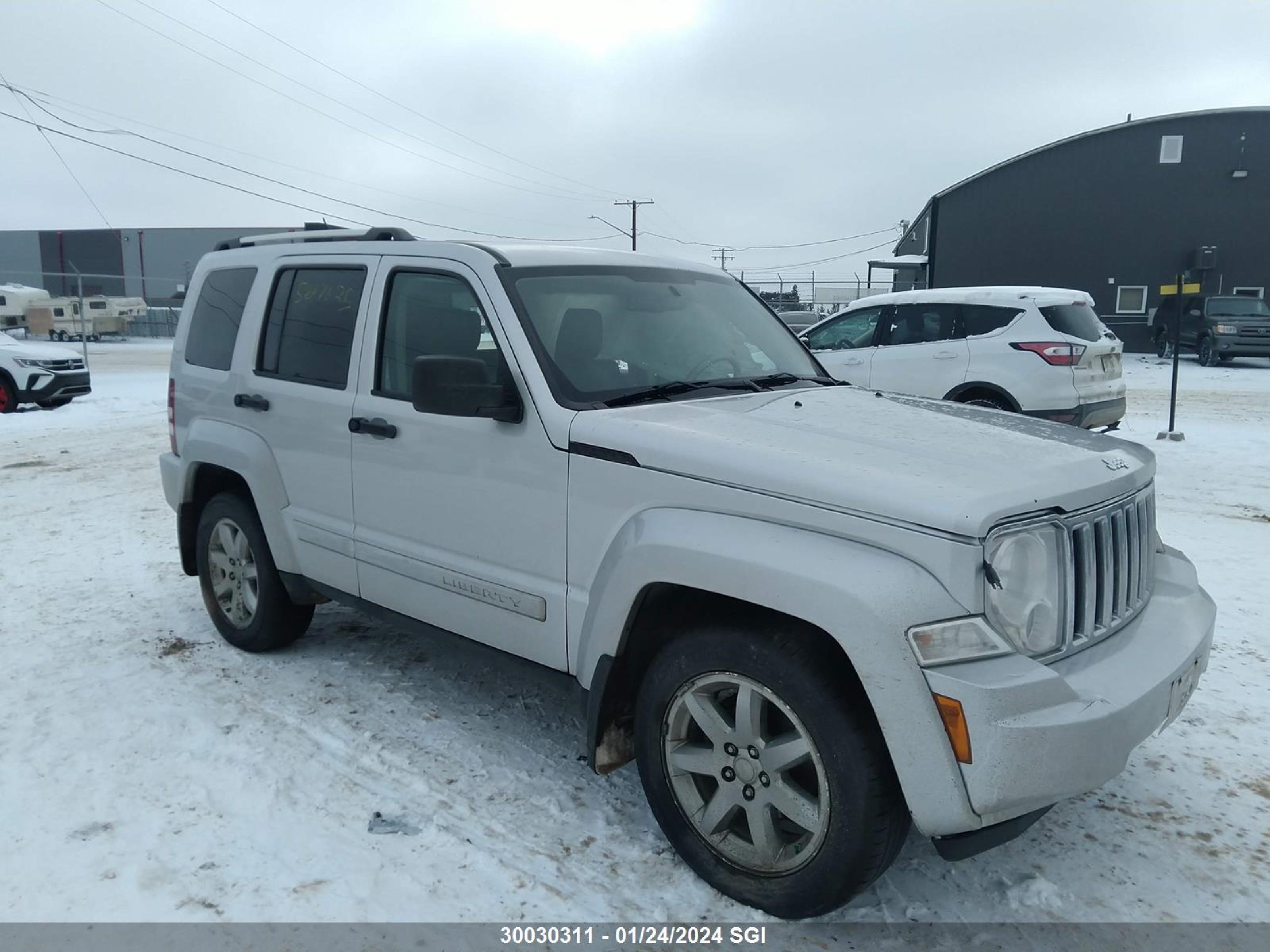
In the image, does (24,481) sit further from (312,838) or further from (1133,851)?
(1133,851)

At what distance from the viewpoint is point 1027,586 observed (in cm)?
244

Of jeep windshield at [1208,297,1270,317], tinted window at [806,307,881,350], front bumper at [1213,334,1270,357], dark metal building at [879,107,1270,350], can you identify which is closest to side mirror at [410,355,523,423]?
tinted window at [806,307,881,350]

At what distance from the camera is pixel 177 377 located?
5062 millimetres

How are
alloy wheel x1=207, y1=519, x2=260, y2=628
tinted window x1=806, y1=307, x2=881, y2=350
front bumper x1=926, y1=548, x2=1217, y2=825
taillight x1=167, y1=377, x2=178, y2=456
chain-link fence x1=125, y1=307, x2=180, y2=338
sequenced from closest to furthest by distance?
front bumper x1=926, y1=548, x2=1217, y2=825 → alloy wheel x1=207, y1=519, x2=260, y2=628 → taillight x1=167, y1=377, x2=178, y2=456 → tinted window x1=806, y1=307, x2=881, y2=350 → chain-link fence x1=125, y1=307, x2=180, y2=338

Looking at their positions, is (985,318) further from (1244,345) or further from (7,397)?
(1244,345)

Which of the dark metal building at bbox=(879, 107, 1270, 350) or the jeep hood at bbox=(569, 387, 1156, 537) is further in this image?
the dark metal building at bbox=(879, 107, 1270, 350)

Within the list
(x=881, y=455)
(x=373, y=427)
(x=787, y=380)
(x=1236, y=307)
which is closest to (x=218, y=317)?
(x=373, y=427)

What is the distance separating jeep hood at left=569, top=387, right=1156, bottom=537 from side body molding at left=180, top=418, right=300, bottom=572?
196cm

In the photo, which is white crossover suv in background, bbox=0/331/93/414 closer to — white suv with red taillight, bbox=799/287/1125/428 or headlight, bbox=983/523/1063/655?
white suv with red taillight, bbox=799/287/1125/428

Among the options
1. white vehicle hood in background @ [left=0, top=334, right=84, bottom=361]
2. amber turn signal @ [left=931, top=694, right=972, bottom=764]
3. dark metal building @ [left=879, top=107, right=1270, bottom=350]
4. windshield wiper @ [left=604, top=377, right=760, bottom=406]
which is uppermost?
dark metal building @ [left=879, top=107, right=1270, bottom=350]

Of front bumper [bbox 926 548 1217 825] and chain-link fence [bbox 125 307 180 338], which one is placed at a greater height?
chain-link fence [bbox 125 307 180 338]

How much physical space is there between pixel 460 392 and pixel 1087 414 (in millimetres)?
7763

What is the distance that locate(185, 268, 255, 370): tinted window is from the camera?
4715 millimetres

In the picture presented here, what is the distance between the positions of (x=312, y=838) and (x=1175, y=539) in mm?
6173
